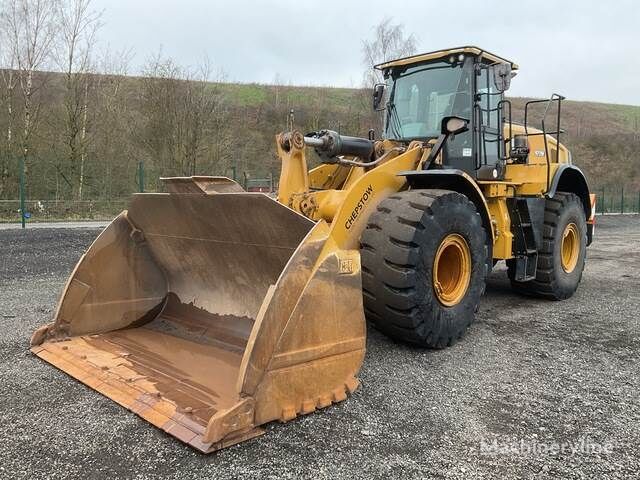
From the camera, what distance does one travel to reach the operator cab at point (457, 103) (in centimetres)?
527

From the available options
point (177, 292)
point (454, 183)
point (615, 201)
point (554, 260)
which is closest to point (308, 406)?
point (177, 292)

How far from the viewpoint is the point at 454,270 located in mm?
4469

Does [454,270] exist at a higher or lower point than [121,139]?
lower

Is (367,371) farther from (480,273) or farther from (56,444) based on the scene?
(56,444)

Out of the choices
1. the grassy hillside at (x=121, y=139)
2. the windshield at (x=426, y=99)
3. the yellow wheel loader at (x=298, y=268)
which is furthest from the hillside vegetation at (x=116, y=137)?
the yellow wheel loader at (x=298, y=268)

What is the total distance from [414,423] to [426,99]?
3.53m

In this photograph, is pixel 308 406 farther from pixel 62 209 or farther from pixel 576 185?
pixel 62 209

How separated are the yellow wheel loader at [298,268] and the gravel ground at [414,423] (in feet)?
0.45

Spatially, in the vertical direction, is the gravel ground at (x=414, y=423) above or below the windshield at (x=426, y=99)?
below

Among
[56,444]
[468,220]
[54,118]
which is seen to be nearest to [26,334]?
[56,444]

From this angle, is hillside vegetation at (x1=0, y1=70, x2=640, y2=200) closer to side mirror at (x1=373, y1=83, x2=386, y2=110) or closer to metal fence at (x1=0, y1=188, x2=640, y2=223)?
metal fence at (x1=0, y1=188, x2=640, y2=223)

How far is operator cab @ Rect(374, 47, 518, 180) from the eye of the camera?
5.27 metres

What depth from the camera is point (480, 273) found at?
14.6 feet

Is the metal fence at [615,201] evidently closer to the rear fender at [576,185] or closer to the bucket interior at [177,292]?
the rear fender at [576,185]
